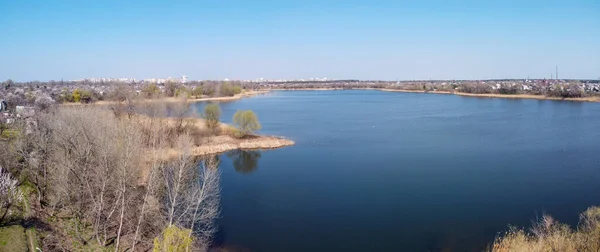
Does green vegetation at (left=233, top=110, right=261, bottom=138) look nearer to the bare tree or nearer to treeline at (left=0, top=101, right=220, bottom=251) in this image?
the bare tree

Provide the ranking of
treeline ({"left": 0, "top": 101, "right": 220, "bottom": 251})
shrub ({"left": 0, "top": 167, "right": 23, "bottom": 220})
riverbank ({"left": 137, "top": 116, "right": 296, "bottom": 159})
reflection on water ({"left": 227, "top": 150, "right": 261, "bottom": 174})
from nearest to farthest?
shrub ({"left": 0, "top": 167, "right": 23, "bottom": 220}) < treeline ({"left": 0, "top": 101, "right": 220, "bottom": 251}) < reflection on water ({"left": 227, "top": 150, "right": 261, "bottom": 174}) < riverbank ({"left": 137, "top": 116, "right": 296, "bottom": 159})


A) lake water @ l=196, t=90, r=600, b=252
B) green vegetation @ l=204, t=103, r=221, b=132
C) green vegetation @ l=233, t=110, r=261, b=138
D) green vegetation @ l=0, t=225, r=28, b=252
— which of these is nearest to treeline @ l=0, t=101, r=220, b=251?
green vegetation @ l=0, t=225, r=28, b=252

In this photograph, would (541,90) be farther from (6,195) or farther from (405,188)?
(6,195)

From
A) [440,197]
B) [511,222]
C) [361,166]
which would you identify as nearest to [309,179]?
[361,166]

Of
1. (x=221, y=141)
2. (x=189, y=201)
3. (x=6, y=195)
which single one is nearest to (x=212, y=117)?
(x=221, y=141)

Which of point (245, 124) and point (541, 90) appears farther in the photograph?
point (541, 90)

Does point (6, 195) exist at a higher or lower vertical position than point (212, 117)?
lower

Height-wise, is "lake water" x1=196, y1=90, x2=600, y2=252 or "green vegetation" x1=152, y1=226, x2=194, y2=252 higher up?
"green vegetation" x1=152, y1=226, x2=194, y2=252
